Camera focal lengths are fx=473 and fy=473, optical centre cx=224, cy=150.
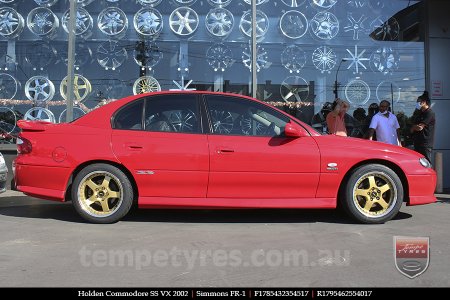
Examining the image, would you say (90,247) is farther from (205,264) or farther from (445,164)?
(445,164)

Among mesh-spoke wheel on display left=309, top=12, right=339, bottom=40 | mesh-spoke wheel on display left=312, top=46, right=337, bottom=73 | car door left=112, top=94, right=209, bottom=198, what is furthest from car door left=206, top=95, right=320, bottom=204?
mesh-spoke wheel on display left=309, top=12, right=339, bottom=40

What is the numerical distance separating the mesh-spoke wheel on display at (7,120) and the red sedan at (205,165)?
4.46 meters

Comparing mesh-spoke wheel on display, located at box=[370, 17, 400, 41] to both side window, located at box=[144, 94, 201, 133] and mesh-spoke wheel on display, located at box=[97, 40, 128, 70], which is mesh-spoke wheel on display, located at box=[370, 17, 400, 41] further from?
side window, located at box=[144, 94, 201, 133]

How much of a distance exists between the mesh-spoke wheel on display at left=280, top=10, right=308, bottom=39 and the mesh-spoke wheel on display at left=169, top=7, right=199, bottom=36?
6.33 feet

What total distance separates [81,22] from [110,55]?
913mm

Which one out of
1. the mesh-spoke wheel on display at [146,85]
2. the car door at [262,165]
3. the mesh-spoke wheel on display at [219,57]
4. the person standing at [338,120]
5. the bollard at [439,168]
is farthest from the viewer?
the mesh-spoke wheel on display at [219,57]

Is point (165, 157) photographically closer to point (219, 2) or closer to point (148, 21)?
point (148, 21)

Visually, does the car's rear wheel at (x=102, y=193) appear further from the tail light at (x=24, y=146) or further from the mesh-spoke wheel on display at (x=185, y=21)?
the mesh-spoke wheel on display at (x=185, y=21)

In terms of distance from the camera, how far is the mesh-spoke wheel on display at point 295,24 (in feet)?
33.2

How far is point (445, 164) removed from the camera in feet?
31.6

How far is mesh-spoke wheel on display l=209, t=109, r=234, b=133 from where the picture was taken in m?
5.45

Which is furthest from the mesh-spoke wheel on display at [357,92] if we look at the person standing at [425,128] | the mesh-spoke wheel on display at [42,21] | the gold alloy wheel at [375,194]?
the mesh-spoke wheel on display at [42,21]
